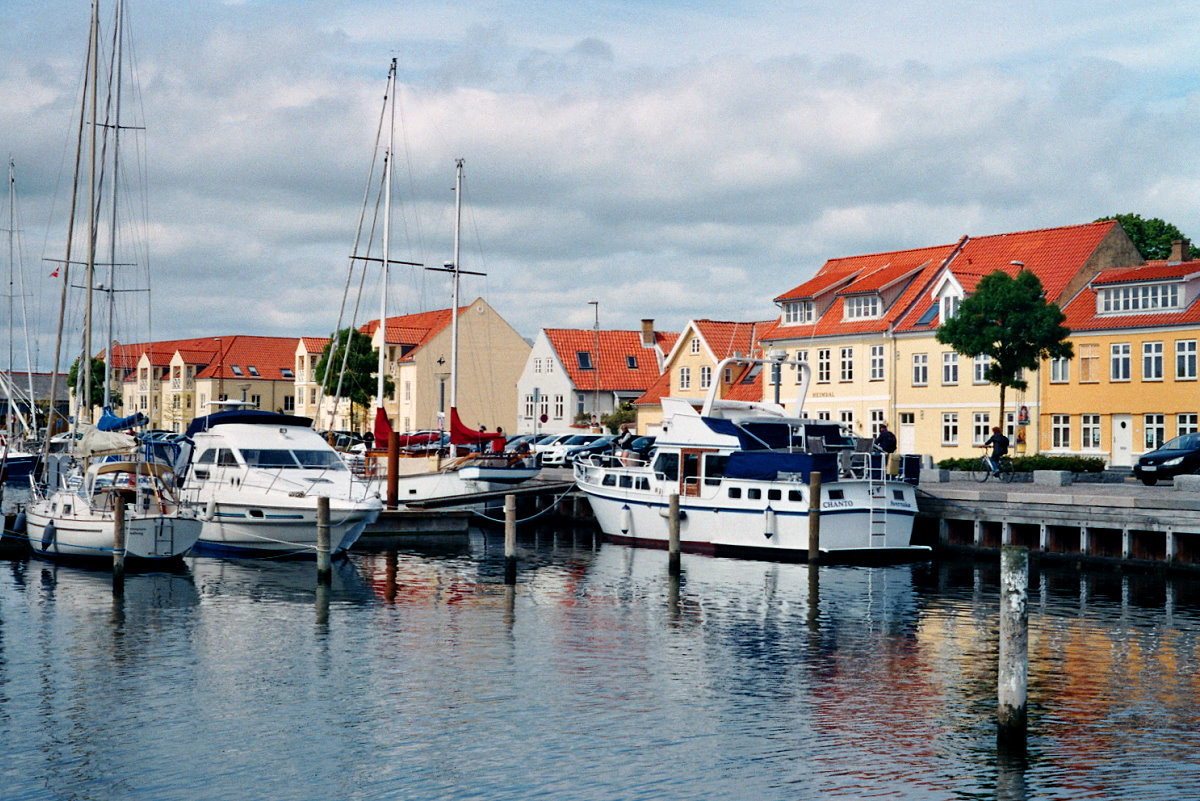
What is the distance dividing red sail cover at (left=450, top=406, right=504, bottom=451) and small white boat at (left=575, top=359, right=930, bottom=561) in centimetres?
719

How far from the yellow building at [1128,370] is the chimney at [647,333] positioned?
1645 inches

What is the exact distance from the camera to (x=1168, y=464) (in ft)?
152

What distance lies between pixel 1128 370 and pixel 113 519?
45013 millimetres

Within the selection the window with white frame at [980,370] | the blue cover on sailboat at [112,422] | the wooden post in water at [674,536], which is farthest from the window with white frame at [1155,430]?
the blue cover on sailboat at [112,422]

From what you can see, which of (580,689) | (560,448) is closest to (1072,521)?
(580,689)

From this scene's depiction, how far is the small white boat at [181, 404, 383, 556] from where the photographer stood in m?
39.3

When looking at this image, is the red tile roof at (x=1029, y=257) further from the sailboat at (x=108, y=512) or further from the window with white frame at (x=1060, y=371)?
the sailboat at (x=108, y=512)

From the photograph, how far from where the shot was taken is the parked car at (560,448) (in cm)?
6581

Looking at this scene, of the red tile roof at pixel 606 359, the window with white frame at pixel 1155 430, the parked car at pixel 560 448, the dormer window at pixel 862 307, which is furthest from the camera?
the red tile roof at pixel 606 359

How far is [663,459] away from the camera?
45.7 meters

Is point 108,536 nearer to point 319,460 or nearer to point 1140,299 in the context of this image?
Result: point 319,460

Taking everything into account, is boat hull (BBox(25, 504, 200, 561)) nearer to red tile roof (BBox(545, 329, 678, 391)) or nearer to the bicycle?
the bicycle

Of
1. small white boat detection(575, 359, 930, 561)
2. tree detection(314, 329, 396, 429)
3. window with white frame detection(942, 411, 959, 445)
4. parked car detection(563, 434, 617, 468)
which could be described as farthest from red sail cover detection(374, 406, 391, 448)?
tree detection(314, 329, 396, 429)

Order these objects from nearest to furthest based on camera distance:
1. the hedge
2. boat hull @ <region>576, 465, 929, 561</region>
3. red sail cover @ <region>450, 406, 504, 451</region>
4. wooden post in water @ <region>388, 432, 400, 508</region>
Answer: boat hull @ <region>576, 465, 929, 561</region> < wooden post in water @ <region>388, 432, 400, 508</region> < the hedge < red sail cover @ <region>450, 406, 504, 451</region>
